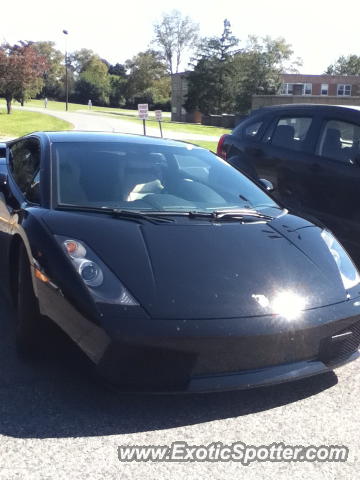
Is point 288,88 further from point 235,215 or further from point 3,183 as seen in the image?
point 235,215

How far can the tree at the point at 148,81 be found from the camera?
9262 cm

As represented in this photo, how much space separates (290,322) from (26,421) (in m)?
1.41

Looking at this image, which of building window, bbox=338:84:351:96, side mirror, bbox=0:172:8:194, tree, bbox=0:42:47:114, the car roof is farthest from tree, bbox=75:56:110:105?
side mirror, bbox=0:172:8:194

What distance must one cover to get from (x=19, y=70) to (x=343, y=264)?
40.9m

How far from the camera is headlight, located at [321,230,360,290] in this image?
130 inches

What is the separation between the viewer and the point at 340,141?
232 inches

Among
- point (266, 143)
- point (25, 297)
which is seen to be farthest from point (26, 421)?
point (266, 143)

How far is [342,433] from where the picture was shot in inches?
109

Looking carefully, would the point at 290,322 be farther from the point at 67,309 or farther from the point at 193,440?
the point at 67,309

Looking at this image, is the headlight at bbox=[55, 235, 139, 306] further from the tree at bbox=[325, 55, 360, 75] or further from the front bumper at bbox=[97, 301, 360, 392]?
the tree at bbox=[325, 55, 360, 75]

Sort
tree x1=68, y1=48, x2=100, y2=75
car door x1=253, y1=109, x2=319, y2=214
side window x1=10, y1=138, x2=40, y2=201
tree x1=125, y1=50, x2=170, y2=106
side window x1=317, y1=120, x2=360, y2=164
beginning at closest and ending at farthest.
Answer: side window x1=10, y1=138, x2=40, y2=201
side window x1=317, y1=120, x2=360, y2=164
car door x1=253, y1=109, x2=319, y2=214
tree x1=125, y1=50, x2=170, y2=106
tree x1=68, y1=48, x2=100, y2=75

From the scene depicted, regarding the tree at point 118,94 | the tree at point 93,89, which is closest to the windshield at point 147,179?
the tree at point 93,89

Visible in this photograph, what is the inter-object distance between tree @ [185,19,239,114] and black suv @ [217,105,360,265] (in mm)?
64626

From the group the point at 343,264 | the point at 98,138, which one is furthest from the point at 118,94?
the point at 343,264
